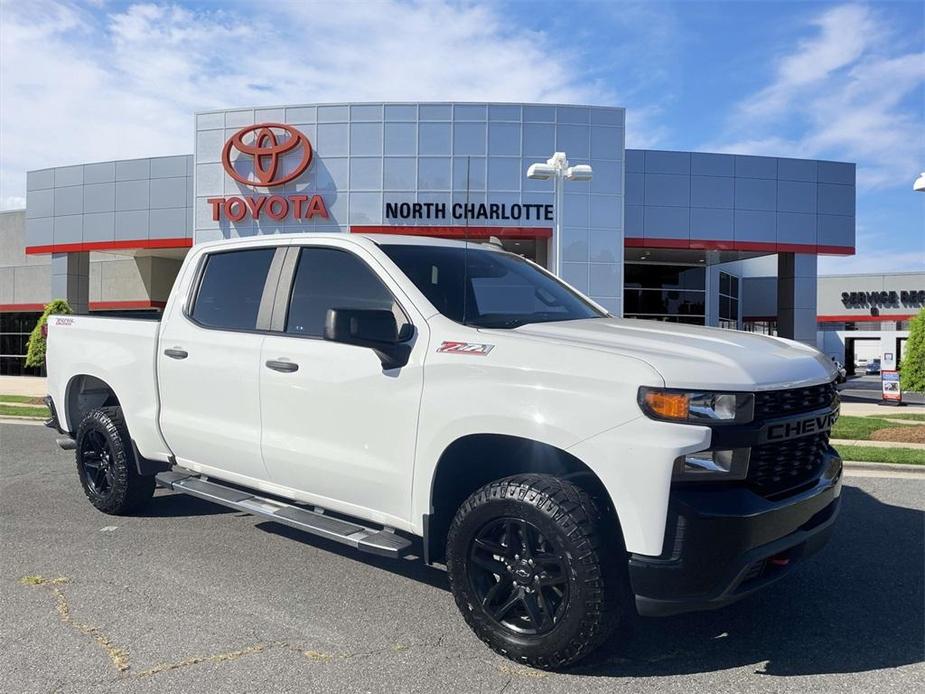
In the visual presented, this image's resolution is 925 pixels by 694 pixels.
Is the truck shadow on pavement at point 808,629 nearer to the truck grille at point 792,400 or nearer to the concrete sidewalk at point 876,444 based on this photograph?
the truck grille at point 792,400

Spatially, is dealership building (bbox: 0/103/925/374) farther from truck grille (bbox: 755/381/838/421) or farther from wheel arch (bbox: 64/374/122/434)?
truck grille (bbox: 755/381/838/421)

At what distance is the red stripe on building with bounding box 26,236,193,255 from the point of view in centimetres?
2652

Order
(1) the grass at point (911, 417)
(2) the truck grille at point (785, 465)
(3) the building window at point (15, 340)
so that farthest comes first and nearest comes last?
(3) the building window at point (15, 340) → (1) the grass at point (911, 417) → (2) the truck grille at point (785, 465)

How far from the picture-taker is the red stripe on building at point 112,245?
26516mm

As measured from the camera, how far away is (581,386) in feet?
10.1

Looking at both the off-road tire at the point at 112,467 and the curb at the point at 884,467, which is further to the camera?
the curb at the point at 884,467

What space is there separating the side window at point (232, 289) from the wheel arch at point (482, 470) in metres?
1.73

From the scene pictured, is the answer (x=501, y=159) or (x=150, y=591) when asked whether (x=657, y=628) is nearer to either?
(x=150, y=591)

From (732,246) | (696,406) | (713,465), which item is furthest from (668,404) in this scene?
(732,246)


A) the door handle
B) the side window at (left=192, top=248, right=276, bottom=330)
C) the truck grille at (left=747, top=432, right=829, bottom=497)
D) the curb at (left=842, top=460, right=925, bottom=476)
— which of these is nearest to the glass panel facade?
the curb at (left=842, top=460, right=925, bottom=476)

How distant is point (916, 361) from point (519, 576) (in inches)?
Answer: 660

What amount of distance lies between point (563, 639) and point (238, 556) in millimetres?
2627

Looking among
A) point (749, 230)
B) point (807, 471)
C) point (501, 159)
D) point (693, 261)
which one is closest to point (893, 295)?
point (693, 261)

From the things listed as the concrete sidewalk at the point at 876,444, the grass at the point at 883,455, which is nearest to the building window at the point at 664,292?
the concrete sidewalk at the point at 876,444
